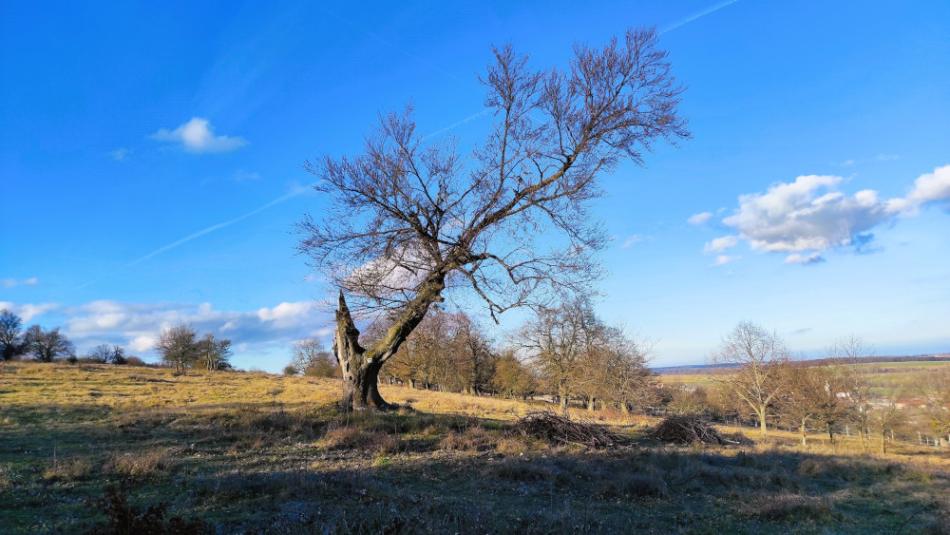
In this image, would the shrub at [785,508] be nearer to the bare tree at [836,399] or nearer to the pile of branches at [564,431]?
the pile of branches at [564,431]

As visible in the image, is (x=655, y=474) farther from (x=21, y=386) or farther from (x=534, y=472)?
(x=21, y=386)

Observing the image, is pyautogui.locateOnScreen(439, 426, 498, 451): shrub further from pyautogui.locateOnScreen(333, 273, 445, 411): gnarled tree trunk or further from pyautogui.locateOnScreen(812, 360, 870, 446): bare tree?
pyautogui.locateOnScreen(812, 360, 870, 446): bare tree

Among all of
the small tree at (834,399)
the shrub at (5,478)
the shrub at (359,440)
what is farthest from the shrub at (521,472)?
the small tree at (834,399)

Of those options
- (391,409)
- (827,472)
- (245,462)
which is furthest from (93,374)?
(827,472)

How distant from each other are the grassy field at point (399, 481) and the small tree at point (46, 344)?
2319 inches

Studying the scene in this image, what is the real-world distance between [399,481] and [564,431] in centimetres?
651

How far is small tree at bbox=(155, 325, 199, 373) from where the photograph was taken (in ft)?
211

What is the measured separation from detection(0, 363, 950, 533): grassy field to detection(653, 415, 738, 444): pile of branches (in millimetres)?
980

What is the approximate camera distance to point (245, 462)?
10.1 metres

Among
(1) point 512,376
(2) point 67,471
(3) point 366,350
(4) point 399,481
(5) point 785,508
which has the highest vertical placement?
(3) point 366,350

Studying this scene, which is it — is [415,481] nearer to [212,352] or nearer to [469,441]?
[469,441]

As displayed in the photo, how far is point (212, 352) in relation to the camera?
6894cm

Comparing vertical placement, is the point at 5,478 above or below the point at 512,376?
above

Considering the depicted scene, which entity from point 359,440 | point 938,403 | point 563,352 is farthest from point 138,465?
point 938,403
